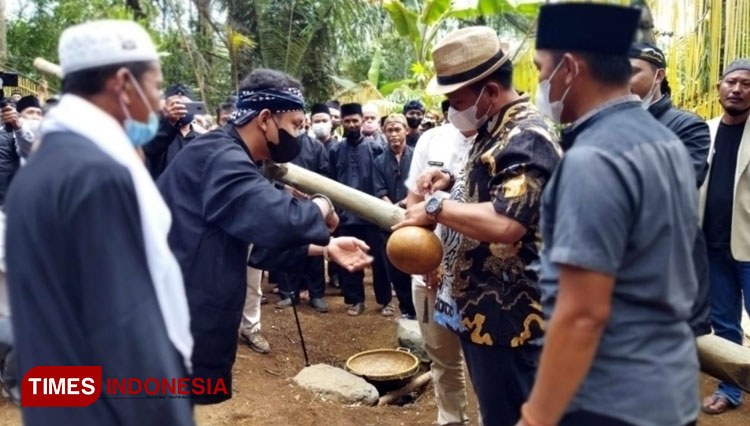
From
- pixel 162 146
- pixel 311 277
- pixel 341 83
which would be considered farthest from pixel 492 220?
pixel 341 83

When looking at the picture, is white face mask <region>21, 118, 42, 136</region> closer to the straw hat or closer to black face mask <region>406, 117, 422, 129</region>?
black face mask <region>406, 117, 422, 129</region>

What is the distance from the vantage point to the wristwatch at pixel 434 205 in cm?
279

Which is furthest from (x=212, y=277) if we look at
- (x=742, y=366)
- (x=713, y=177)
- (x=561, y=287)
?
(x=713, y=177)

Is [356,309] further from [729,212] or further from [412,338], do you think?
[729,212]

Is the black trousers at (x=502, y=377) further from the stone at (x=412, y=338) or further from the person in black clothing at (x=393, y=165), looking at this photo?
the person in black clothing at (x=393, y=165)

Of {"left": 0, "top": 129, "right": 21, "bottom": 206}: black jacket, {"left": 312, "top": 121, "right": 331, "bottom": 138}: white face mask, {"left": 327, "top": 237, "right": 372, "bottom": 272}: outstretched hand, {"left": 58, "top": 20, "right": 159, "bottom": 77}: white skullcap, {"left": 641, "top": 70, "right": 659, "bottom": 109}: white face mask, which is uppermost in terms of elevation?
→ {"left": 58, "top": 20, "right": 159, "bottom": 77}: white skullcap

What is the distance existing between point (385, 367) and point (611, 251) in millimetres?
4391

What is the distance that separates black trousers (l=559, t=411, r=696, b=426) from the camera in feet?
5.98

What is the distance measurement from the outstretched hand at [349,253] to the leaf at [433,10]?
8.58 m

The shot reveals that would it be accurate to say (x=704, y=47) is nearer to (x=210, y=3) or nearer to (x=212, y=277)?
(x=212, y=277)

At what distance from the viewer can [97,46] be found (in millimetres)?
1847

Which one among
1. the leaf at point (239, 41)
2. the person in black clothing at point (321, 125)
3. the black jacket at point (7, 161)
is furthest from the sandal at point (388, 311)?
the leaf at point (239, 41)

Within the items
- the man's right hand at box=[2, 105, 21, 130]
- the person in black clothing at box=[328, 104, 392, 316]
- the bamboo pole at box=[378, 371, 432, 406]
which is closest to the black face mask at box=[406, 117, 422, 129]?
the person in black clothing at box=[328, 104, 392, 316]

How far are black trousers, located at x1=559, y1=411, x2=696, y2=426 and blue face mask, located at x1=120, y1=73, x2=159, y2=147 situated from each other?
144cm
